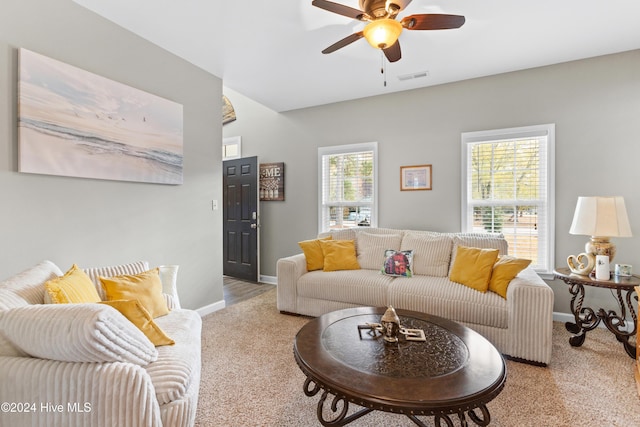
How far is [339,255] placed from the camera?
11.5 ft

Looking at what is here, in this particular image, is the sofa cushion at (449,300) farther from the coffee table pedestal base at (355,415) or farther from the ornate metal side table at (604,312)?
the coffee table pedestal base at (355,415)

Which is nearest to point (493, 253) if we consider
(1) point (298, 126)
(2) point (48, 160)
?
(1) point (298, 126)

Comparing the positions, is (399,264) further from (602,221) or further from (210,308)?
(210,308)

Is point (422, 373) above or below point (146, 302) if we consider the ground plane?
below

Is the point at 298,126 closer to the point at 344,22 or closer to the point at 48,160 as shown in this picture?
the point at 344,22

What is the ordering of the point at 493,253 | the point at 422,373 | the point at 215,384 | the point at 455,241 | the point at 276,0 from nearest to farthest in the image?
the point at 422,373 → the point at 215,384 → the point at 276,0 → the point at 493,253 → the point at 455,241

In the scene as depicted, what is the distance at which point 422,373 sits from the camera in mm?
1410

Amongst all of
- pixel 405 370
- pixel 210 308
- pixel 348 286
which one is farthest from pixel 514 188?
pixel 210 308

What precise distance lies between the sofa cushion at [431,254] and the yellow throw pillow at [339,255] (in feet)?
2.04

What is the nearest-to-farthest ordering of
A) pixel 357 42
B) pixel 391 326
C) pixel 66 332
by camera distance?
pixel 66 332 < pixel 391 326 < pixel 357 42

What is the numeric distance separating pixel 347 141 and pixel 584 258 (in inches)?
118

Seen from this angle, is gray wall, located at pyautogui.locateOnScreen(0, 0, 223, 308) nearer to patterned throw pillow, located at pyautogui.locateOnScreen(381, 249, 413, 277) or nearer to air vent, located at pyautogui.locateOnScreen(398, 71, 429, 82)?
patterned throw pillow, located at pyautogui.locateOnScreen(381, 249, 413, 277)

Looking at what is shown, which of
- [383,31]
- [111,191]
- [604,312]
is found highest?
[383,31]

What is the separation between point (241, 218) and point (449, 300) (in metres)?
3.56
